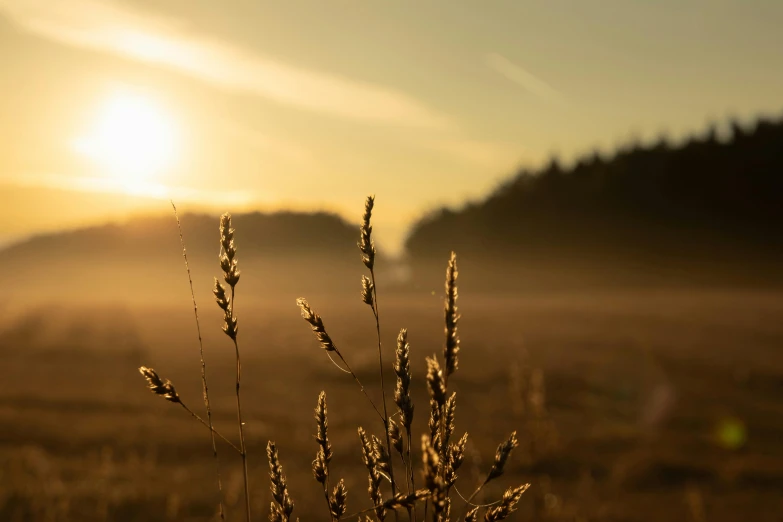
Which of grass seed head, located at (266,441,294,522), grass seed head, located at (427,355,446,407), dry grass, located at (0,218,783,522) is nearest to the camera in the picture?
grass seed head, located at (427,355,446,407)

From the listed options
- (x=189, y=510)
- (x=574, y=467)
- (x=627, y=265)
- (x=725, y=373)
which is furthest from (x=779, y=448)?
(x=627, y=265)

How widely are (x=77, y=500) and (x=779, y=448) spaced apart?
876cm

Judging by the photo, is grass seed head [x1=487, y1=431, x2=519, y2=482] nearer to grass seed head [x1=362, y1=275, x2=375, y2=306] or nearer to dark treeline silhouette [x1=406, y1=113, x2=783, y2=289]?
grass seed head [x1=362, y1=275, x2=375, y2=306]

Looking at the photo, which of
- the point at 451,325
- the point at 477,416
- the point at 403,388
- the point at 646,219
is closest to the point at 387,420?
the point at 403,388

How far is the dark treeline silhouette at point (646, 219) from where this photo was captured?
109 feet

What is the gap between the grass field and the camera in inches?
283

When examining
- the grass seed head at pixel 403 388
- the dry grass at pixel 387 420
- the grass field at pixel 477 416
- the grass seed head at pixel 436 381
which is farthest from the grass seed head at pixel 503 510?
the grass field at pixel 477 416

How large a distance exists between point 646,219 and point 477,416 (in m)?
29.2

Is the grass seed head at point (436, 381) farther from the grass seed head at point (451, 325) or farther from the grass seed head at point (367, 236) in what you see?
the grass seed head at point (367, 236)

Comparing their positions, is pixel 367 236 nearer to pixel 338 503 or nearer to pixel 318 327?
pixel 318 327

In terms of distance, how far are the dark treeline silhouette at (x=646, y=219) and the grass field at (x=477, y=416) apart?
1334 centimetres

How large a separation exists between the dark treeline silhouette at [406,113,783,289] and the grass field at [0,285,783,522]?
525 inches

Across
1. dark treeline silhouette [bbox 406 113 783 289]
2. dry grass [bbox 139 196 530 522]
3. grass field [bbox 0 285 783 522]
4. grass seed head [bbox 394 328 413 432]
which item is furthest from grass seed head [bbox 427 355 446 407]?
dark treeline silhouette [bbox 406 113 783 289]

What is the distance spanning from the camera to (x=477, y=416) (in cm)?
1128
